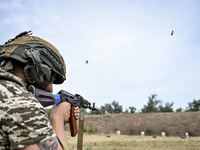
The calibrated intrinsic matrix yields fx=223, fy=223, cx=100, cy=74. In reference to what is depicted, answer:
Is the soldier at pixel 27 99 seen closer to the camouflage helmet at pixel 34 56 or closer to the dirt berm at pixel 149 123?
the camouflage helmet at pixel 34 56

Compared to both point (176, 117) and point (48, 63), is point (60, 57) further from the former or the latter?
point (176, 117)

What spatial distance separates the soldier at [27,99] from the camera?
1.21m

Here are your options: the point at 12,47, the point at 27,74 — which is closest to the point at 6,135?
the point at 27,74

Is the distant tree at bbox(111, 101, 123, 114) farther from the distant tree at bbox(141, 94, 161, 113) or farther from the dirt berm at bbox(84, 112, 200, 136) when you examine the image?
the dirt berm at bbox(84, 112, 200, 136)

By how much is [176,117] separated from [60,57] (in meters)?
27.0

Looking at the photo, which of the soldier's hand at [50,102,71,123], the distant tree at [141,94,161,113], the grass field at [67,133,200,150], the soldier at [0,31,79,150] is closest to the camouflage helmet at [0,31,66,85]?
the soldier at [0,31,79,150]

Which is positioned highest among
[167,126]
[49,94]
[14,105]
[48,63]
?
[48,63]

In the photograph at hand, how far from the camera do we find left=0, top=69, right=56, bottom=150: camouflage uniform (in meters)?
1.20

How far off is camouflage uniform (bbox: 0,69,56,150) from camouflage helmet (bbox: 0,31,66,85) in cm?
34

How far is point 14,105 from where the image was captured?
123 centimetres

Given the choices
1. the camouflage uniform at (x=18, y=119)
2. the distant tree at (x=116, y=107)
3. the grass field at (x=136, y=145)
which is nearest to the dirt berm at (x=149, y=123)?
the grass field at (x=136, y=145)

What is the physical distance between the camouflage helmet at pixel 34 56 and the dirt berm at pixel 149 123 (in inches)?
1037

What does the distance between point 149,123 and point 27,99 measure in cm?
2745

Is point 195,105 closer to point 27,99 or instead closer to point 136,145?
point 136,145
